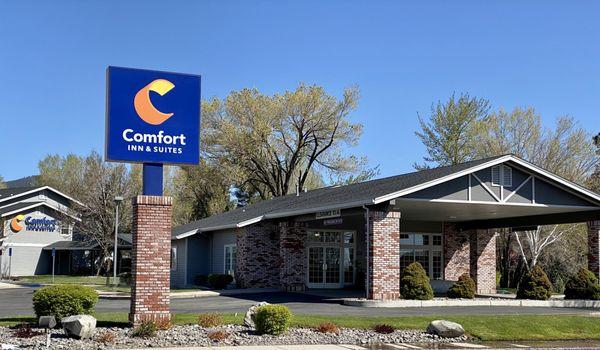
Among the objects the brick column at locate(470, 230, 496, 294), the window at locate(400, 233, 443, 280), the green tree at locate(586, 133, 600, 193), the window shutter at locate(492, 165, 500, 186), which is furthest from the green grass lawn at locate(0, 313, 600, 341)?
the green tree at locate(586, 133, 600, 193)

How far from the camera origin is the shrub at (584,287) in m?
27.3

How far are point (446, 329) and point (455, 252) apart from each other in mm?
19717

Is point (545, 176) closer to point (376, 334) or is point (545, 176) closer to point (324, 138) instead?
point (376, 334)

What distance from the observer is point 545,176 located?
1045 inches

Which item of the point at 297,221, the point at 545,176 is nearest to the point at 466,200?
the point at 545,176

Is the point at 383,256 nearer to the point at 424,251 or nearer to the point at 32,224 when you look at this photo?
the point at 424,251

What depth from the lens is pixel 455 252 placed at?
119 feet

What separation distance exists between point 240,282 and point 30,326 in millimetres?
17665

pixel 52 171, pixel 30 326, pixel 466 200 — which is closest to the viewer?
pixel 30 326

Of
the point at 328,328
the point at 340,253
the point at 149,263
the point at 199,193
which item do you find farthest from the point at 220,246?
the point at 328,328

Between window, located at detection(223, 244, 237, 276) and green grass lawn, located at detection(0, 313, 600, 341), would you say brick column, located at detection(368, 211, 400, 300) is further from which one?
window, located at detection(223, 244, 237, 276)

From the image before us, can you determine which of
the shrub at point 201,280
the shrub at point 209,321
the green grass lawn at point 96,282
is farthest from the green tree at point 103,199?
the shrub at point 209,321

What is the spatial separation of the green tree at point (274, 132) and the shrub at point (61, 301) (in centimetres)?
3610

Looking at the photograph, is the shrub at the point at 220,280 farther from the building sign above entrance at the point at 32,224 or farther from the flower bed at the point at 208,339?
the building sign above entrance at the point at 32,224
